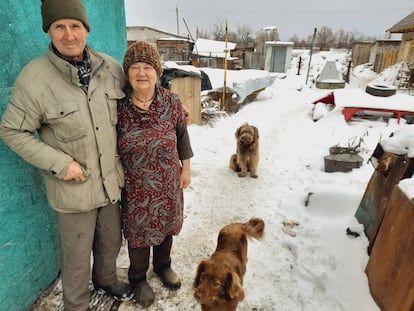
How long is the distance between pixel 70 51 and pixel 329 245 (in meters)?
2.93

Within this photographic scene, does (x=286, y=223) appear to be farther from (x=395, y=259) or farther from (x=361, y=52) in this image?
(x=361, y=52)

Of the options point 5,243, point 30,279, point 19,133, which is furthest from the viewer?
Answer: point 30,279

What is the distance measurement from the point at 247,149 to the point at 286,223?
159 centimetres

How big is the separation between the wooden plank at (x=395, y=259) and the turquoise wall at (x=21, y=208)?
2612 millimetres

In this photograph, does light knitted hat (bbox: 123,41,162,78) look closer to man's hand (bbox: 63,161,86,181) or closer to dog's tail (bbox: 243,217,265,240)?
man's hand (bbox: 63,161,86,181)

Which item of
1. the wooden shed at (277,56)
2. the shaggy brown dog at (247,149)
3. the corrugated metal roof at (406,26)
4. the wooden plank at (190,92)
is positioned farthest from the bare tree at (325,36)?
the shaggy brown dog at (247,149)

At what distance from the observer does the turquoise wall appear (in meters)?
1.67

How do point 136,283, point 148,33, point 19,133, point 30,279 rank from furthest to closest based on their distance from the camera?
point 148,33
point 136,283
point 30,279
point 19,133

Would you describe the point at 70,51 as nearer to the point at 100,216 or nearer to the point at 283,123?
the point at 100,216

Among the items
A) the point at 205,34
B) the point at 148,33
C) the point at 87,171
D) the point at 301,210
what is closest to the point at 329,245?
the point at 301,210

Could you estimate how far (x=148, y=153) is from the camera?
69.9 inches

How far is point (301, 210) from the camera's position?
3.62m

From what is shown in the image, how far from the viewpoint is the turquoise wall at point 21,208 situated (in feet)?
5.48

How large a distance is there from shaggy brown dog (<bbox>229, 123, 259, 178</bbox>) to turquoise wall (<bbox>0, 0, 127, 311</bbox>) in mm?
3113
